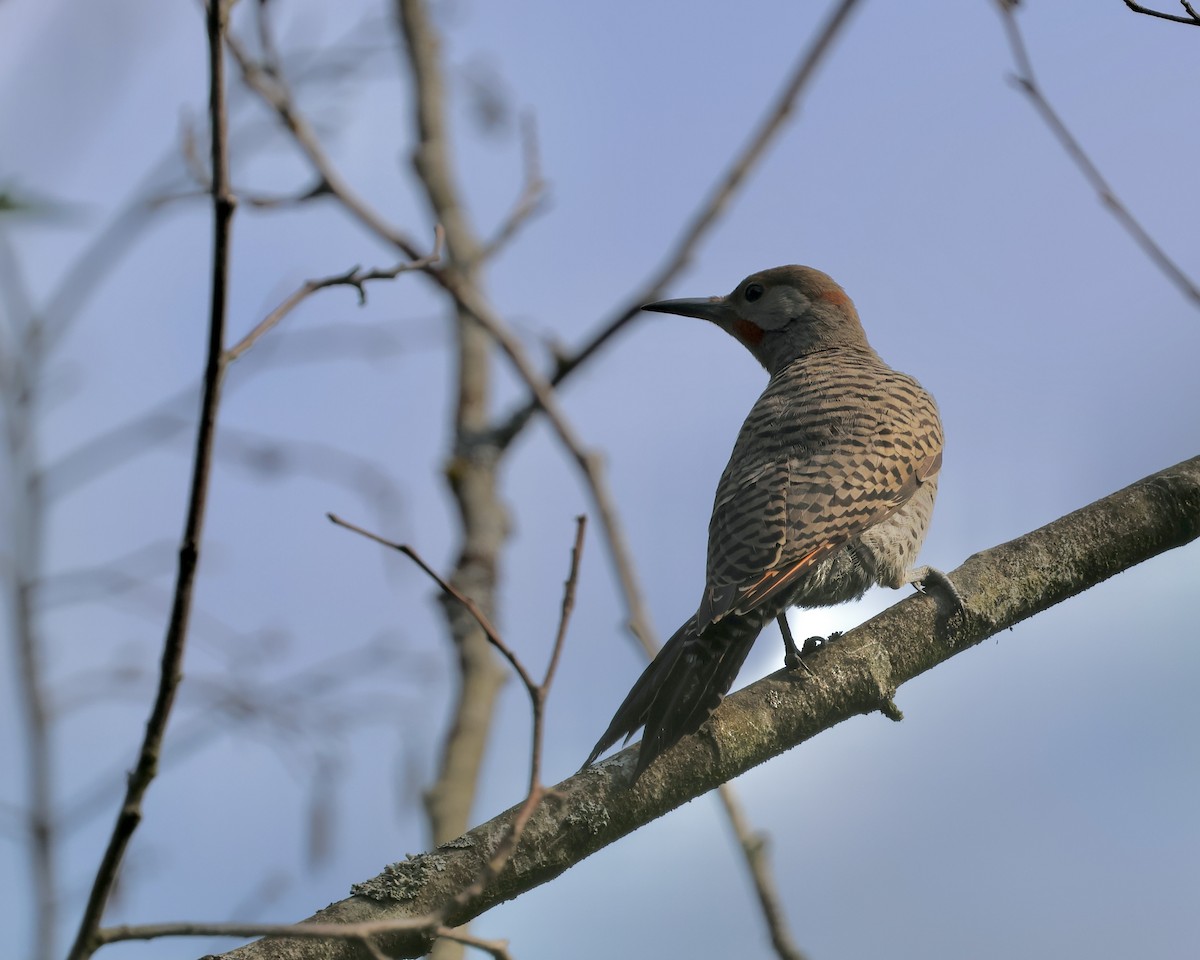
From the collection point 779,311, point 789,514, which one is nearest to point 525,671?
point 789,514

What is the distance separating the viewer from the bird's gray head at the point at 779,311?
18.4ft

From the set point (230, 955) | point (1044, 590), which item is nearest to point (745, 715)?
point (1044, 590)

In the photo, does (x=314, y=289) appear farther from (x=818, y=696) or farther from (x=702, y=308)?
(x=702, y=308)

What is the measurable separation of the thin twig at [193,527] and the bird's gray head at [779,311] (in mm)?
3796

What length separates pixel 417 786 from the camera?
15.6 ft

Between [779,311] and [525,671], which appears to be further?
[779,311]

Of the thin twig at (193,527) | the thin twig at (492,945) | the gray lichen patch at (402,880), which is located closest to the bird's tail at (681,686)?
the gray lichen patch at (402,880)

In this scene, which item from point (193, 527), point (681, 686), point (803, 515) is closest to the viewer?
point (193, 527)

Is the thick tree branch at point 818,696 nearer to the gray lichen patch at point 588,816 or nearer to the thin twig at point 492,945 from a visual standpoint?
the gray lichen patch at point 588,816

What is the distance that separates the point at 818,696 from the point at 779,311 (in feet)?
9.54

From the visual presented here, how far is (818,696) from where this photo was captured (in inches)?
121

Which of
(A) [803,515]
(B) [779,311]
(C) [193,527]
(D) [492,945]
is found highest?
(B) [779,311]

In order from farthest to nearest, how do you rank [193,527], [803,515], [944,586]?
[803,515], [944,586], [193,527]

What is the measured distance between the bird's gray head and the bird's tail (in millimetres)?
2483
